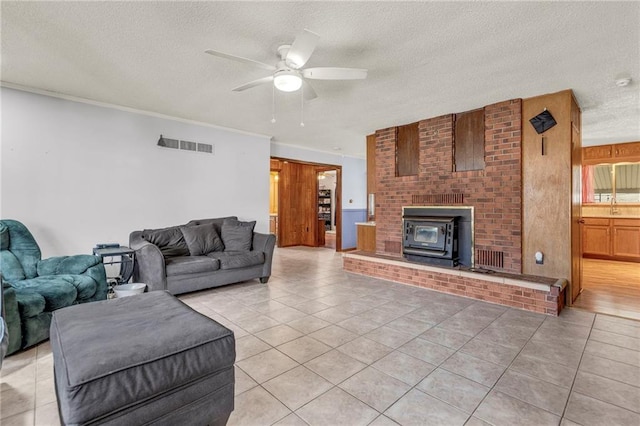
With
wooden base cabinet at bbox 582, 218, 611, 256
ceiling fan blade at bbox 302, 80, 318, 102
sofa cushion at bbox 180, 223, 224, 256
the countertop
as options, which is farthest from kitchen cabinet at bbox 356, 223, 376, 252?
the countertop

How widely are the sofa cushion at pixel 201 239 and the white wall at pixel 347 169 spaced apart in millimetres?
2585

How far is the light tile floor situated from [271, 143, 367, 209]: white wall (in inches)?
153

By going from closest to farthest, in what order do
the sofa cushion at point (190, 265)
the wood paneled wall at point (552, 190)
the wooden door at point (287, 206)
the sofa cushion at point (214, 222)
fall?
the wood paneled wall at point (552, 190) < the sofa cushion at point (190, 265) < the sofa cushion at point (214, 222) < the wooden door at point (287, 206)

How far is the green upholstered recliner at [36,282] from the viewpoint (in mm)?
2348

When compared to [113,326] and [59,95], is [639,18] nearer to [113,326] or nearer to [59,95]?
[113,326]

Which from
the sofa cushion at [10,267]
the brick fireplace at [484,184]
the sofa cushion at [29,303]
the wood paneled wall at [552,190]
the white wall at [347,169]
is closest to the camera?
the sofa cushion at [29,303]

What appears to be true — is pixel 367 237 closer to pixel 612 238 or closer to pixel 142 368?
pixel 612 238

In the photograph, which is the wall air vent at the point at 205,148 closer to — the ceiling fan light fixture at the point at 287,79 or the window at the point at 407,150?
the ceiling fan light fixture at the point at 287,79

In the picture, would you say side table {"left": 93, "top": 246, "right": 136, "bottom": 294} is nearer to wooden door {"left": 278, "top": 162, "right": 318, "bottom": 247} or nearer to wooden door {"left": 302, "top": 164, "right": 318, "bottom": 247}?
wooden door {"left": 278, "top": 162, "right": 318, "bottom": 247}

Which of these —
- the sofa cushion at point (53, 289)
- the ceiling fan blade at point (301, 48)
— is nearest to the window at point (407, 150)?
the ceiling fan blade at point (301, 48)

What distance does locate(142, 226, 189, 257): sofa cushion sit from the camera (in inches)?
160

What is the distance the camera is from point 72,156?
3799 millimetres

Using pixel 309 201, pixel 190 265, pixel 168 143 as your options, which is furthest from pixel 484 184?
pixel 309 201

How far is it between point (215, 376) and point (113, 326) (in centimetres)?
57
